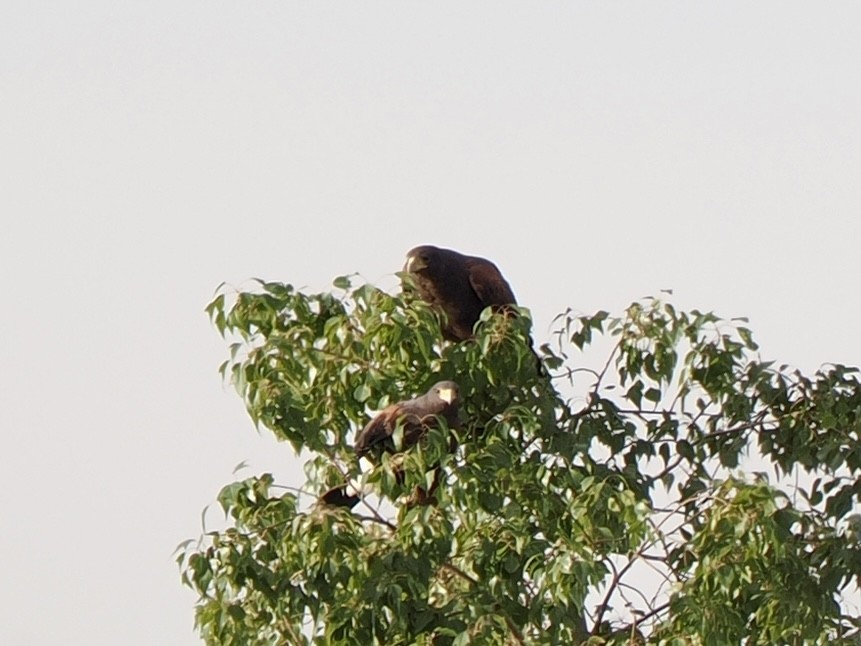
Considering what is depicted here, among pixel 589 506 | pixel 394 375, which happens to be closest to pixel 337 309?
pixel 394 375

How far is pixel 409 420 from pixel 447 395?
0.14 m

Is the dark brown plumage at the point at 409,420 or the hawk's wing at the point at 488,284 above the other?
the hawk's wing at the point at 488,284

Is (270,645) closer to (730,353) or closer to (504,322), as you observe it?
(504,322)

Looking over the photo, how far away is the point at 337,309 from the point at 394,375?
0.26 meters

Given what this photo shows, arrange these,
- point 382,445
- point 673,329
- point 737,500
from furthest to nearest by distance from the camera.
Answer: point 673,329
point 382,445
point 737,500

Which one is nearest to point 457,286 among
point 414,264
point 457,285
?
point 457,285

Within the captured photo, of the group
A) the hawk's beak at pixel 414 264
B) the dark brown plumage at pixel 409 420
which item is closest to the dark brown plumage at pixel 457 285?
the hawk's beak at pixel 414 264

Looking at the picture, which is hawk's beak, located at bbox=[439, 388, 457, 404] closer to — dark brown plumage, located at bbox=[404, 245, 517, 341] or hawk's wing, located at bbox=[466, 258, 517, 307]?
dark brown plumage, located at bbox=[404, 245, 517, 341]

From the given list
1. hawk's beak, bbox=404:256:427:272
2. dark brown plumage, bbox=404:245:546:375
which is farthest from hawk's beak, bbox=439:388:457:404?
hawk's beak, bbox=404:256:427:272

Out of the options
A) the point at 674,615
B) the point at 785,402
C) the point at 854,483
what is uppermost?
the point at 785,402

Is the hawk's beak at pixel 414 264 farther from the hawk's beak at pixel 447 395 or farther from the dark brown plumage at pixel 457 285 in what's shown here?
the hawk's beak at pixel 447 395

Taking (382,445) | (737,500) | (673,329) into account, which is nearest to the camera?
(737,500)

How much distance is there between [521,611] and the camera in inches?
197

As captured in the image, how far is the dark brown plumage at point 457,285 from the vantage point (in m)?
5.78
